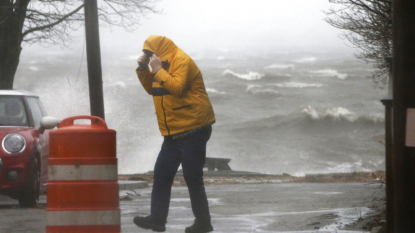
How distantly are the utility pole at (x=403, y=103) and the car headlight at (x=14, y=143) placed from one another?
6.85 metres

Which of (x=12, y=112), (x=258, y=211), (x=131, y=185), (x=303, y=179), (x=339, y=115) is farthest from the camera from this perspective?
(x=339, y=115)

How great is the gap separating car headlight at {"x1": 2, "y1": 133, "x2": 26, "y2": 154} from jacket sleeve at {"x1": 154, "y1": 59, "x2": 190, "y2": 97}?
3.80 metres

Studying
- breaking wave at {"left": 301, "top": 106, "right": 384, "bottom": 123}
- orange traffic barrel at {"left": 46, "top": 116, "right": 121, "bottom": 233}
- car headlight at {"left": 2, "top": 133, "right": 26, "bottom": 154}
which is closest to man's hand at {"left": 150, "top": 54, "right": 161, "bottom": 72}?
orange traffic barrel at {"left": 46, "top": 116, "right": 121, "bottom": 233}

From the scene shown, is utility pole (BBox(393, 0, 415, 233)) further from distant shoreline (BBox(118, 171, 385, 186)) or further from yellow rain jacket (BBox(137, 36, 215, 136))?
distant shoreline (BBox(118, 171, 385, 186))

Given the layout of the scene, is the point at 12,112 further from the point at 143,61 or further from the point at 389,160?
the point at 389,160

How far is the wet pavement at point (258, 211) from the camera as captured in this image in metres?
7.48

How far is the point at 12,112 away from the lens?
10031 millimetres

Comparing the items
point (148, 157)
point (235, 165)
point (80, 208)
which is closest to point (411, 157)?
point (80, 208)

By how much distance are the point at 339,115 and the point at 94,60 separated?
1899 inches

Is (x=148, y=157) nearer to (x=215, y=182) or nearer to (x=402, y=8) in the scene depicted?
(x=215, y=182)

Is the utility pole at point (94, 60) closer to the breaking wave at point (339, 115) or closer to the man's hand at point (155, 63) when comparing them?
the man's hand at point (155, 63)

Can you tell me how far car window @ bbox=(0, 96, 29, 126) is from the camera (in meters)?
9.91

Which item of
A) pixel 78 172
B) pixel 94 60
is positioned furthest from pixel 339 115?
pixel 78 172

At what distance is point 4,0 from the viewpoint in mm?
15992
